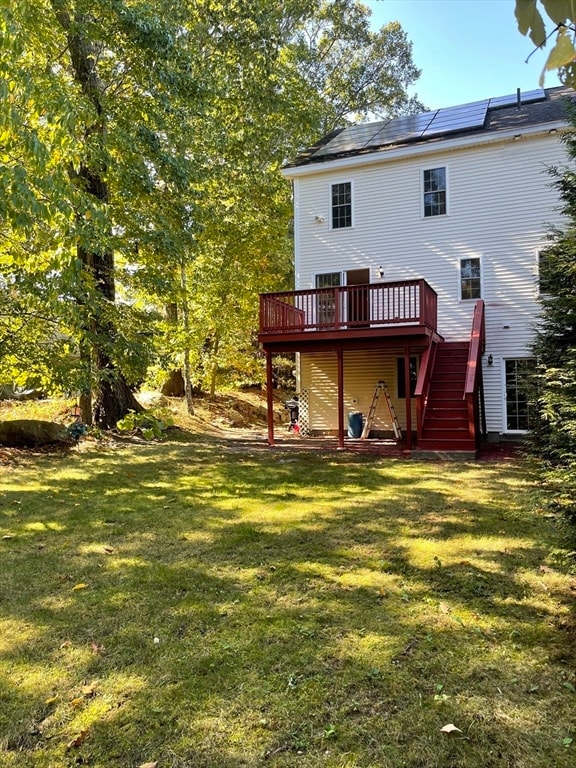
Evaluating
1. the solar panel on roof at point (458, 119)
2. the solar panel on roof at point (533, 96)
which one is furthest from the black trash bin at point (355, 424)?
the solar panel on roof at point (533, 96)

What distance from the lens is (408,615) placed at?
10.8 ft

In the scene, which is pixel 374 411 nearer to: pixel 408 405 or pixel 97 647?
pixel 408 405

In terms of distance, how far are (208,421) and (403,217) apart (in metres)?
8.69

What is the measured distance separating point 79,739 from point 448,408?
964 centimetres

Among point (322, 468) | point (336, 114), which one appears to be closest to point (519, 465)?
point (322, 468)

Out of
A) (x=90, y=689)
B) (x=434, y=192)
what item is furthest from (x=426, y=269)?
(x=90, y=689)

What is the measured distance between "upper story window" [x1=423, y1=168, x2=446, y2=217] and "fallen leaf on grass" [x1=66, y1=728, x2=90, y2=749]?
13132 mm

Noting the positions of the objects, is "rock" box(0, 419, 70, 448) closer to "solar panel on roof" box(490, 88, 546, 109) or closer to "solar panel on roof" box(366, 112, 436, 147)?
"solar panel on roof" box(366, 112, 436, 147)

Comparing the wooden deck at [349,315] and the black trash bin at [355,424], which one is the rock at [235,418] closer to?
the black trash bin at [355,424]

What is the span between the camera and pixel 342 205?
14.0 metres

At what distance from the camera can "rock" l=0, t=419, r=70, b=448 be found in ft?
34.8

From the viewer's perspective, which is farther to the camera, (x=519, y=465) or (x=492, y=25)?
(x=519, y=465)

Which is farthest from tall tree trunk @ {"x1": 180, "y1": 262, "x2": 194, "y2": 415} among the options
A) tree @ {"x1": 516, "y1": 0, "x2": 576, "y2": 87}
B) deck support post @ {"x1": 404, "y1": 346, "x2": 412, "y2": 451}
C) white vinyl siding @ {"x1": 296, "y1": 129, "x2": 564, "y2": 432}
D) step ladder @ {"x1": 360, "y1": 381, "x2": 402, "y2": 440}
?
tree @ {"x1": 516, "y1": 0, "x2": 576, "y2": 87}

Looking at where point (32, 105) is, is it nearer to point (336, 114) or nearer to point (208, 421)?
point (208, 421)
